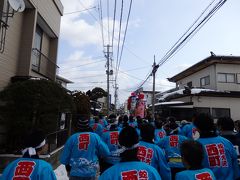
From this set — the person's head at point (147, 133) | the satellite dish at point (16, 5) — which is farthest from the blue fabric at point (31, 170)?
the satellite dish at point (16, 5)

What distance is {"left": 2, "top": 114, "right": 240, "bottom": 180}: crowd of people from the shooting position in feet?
8.54

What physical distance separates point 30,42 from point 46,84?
3029mm

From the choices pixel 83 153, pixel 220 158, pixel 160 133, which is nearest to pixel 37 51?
pixel 160 133

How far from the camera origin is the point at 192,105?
63.9ft

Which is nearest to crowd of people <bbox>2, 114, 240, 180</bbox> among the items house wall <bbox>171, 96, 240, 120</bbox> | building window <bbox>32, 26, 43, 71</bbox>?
building window <bbox>32, 26, 43, 71</bbox>

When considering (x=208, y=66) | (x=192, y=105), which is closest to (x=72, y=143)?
(x=192, y=105)

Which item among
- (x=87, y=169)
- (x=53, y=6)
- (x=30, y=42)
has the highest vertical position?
(x=53, y=6)

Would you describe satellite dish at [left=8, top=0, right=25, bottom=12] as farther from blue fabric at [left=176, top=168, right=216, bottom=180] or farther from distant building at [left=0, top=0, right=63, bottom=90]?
blue fabric at [left=176, top=168, right=216, bottom=180]

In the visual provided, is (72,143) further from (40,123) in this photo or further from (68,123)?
(68,123)

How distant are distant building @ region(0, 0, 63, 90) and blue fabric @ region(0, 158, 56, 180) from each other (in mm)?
7651

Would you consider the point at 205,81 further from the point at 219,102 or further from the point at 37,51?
the point at 37,51

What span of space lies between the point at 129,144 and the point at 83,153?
2.35 metres

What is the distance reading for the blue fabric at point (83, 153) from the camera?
15.6ft

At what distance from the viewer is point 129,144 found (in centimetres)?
267
